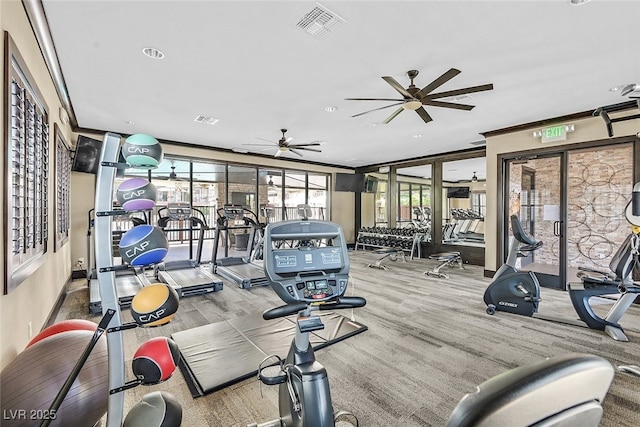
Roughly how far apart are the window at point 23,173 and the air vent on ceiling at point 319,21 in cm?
205

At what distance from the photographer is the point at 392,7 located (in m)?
2.40

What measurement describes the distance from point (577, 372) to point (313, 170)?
31.6 ft

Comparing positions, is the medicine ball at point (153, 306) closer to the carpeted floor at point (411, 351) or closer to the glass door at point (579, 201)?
the carpeted floor at point (411, 351)

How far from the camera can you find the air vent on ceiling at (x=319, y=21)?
246 centimetres

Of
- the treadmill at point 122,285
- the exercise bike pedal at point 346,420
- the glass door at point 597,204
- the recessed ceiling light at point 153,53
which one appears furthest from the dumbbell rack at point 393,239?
the recessed ceiling light at point 153,53

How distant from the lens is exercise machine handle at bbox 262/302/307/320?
1432 mm

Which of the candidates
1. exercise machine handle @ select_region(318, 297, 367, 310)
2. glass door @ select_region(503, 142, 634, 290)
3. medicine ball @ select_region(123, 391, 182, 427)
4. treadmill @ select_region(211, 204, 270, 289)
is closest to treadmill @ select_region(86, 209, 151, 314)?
treadmill @ select_region(211, 204, 270, 289)

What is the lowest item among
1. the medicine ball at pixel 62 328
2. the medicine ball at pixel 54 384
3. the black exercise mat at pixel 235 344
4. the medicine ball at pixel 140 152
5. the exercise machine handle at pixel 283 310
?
the black exercise mat at pixel 235 344

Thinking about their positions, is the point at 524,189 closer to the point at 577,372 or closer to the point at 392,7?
the point at 392,7

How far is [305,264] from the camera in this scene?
1.55 meters

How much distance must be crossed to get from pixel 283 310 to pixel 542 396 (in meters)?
1.08

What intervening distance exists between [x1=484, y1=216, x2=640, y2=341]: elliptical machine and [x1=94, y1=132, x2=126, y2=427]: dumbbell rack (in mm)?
4096

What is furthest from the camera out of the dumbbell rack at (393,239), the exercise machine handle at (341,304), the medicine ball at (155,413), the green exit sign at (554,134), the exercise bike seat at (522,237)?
the dumbbell rack at (393,239)

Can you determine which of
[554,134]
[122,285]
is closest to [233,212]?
[122,285]
